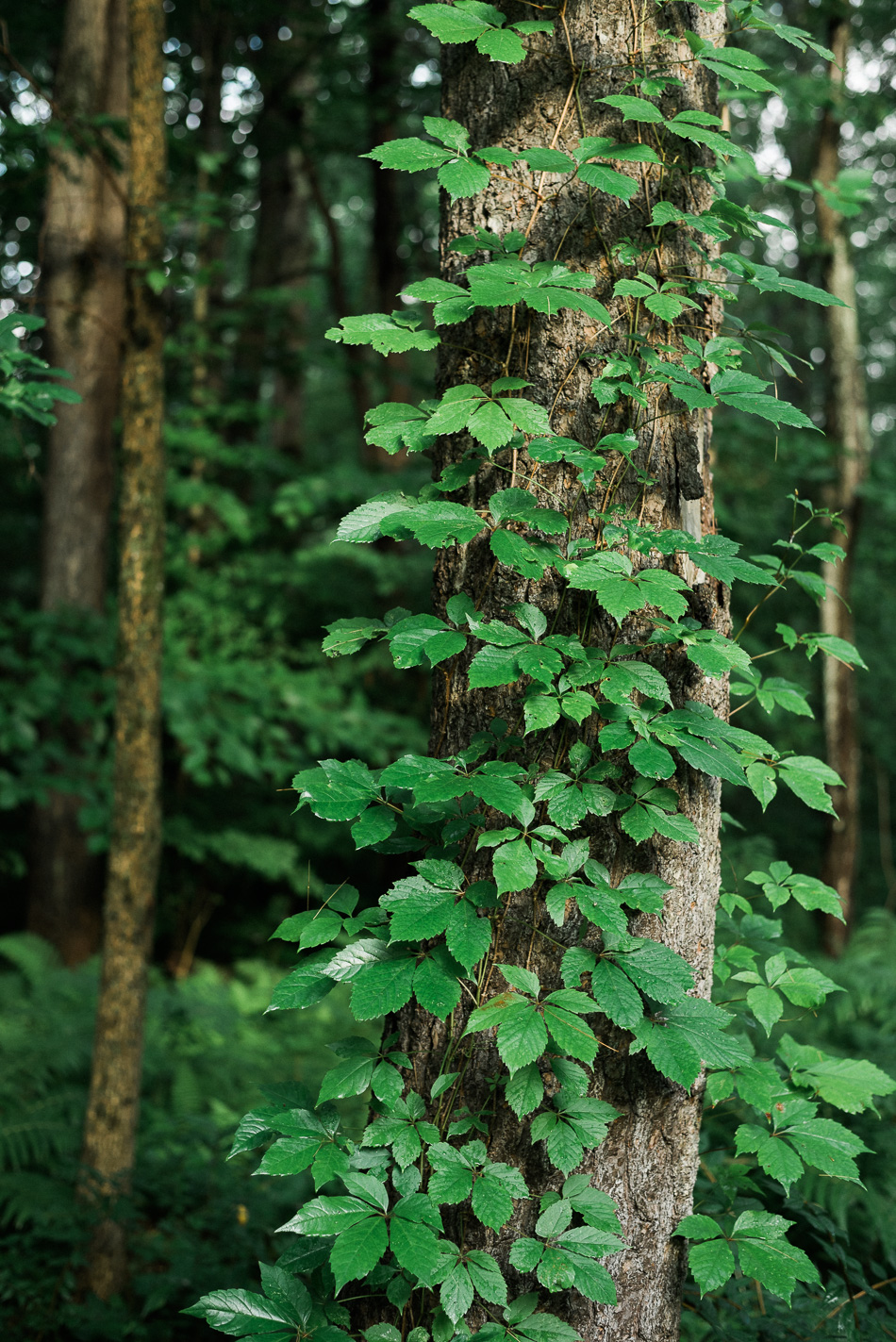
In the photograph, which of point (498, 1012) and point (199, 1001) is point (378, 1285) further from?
point (199, 1001)

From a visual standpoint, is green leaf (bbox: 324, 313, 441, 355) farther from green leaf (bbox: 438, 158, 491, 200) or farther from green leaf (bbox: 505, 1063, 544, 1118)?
green leaf (bbox: 505, 1063, 544, 1118)

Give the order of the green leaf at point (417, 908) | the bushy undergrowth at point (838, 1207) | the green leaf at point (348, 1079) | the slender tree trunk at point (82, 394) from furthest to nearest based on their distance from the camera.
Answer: the slender tree trunk at point (82, 394)
the bushy undergrowth at point (838, 1207)
the green leaf at point (348, 1079)
the green leaf at point (417, 908)

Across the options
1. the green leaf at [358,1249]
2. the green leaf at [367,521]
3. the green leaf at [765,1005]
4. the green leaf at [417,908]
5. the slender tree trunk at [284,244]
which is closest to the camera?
the green leaf at [358,1249]

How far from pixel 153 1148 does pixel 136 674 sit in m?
1.90

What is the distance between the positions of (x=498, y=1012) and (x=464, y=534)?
27.8 inches

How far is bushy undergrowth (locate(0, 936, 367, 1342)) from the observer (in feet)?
8.21

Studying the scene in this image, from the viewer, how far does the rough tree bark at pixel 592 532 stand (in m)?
1.42

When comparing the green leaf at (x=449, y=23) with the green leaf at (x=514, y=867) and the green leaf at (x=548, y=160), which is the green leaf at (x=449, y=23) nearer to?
the green leaf at (x=548, y=160)

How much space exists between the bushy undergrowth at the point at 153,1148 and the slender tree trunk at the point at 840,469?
4.04m

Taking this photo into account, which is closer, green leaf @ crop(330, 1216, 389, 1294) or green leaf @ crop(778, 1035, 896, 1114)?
green leaf @ crop(330, 1216, 389, 1294)

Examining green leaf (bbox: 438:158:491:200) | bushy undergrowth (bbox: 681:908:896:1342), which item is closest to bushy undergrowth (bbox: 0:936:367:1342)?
bushy undergrowth (bbox: 681:908:896:1342)

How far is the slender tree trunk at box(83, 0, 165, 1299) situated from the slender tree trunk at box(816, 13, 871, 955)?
5.32 meters

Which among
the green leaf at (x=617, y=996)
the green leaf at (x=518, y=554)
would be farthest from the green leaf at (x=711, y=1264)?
the green leaf at (x=518, y=554)

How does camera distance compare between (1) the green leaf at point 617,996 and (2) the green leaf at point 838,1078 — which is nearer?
(1) the green leaf at point 617,996
